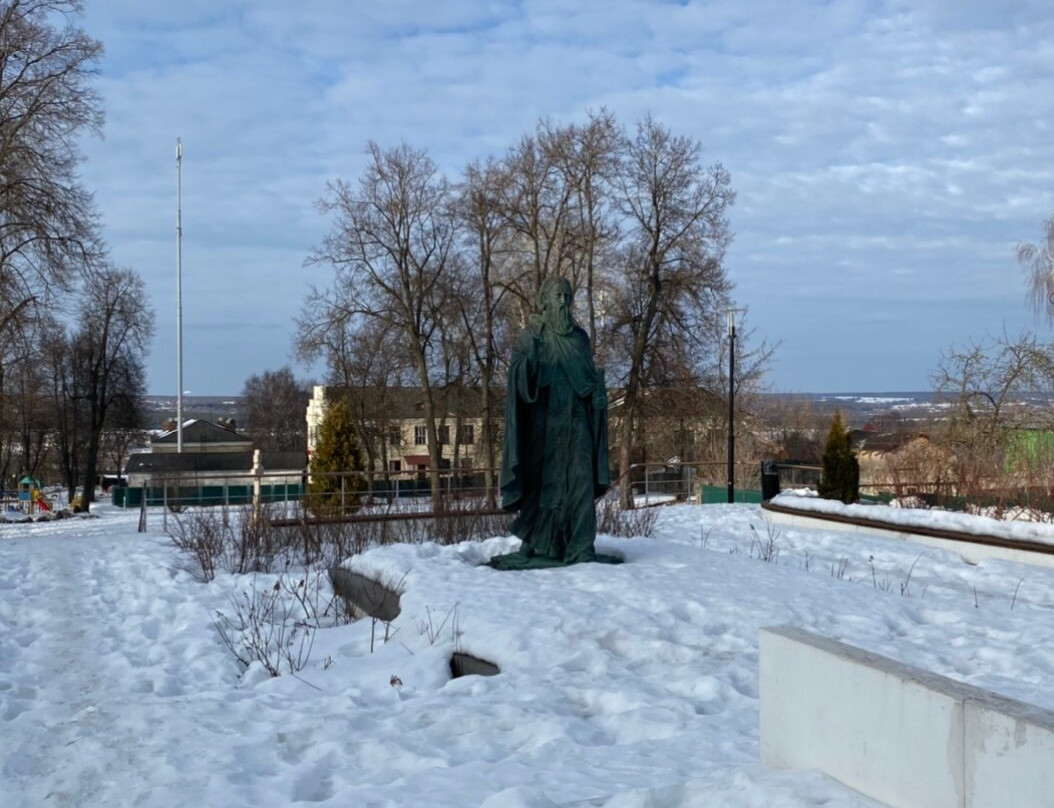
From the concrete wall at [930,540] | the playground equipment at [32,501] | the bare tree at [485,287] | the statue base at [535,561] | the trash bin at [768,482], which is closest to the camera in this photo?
the statue base at [535,561]

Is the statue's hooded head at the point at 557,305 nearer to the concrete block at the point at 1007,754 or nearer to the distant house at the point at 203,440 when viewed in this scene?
the concrete block at the point at 1007,754

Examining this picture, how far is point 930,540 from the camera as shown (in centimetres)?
1469

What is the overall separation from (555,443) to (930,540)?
707 centimetres

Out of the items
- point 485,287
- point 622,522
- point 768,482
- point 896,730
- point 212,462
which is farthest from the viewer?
point 212,462

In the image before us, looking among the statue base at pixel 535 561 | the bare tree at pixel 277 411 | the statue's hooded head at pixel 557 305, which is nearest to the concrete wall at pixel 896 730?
the statue base at pixel 535 561

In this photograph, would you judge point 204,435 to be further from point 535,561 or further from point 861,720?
point 861,720

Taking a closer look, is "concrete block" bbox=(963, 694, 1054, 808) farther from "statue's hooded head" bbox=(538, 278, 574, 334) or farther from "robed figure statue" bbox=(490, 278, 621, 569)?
"statue's hooded head" bbox=(538, 278, 574, 334)

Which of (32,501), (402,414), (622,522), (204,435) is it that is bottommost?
(32,501)

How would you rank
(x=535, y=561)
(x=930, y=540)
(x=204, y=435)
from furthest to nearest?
(x=204, y=435), (x=930, y=540), (x=535, y=561)

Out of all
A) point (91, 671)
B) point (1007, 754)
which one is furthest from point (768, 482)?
point (1007, 754)

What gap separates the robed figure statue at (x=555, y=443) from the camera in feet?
33.2

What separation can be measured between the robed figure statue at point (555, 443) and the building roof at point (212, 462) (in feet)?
149

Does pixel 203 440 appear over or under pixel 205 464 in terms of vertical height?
over

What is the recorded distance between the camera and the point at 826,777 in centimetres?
415
